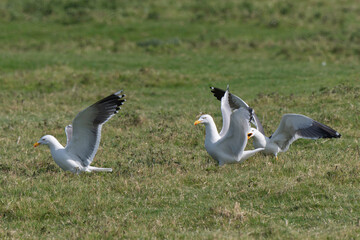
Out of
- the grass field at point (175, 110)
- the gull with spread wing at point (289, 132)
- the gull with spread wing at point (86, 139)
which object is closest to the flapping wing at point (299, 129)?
the gull with spread wing at point (289, 132)

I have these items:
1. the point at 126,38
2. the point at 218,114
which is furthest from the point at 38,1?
the point at 218,114

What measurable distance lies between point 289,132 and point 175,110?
5533mm

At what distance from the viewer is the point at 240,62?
22906 mm

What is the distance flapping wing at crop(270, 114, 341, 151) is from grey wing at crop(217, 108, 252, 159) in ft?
2.90

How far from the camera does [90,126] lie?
9250 millimetres

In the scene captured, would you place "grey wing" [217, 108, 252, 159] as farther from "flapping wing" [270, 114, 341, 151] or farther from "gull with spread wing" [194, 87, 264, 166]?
"flapping wing" [270, 114, 341, 151]

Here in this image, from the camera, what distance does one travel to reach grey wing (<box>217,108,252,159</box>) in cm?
886

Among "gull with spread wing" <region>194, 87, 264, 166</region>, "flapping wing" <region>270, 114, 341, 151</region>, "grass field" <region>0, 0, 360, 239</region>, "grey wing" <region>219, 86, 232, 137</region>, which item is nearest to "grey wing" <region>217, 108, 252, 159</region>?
"gull with spread wing" <region>194, 87, 264, 166</region>

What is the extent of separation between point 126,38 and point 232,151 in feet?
61.2

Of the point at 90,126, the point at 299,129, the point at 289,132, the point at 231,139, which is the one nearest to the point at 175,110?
the point at 289,132

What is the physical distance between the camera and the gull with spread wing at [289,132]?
31.7 feet

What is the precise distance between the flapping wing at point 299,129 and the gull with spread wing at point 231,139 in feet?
1.97

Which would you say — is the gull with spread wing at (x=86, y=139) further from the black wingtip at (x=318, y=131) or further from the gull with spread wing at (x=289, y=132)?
the black wingtip at (x=318, y=131)

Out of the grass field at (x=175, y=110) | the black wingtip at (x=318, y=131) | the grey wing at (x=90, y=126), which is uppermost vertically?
the grey wing at (x=90, y=126)
